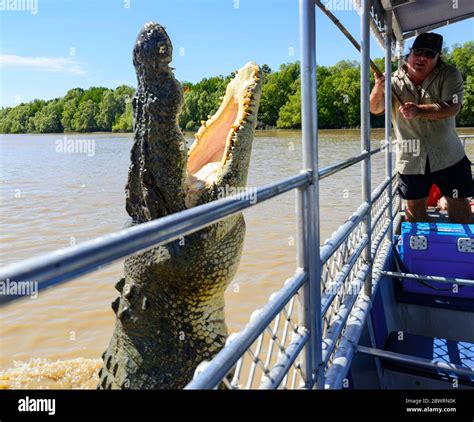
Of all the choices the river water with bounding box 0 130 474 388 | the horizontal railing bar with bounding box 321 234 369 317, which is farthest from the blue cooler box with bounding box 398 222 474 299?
the river water with bounding box 0 130 474 388

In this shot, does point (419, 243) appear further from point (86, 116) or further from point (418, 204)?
point (86, 116)

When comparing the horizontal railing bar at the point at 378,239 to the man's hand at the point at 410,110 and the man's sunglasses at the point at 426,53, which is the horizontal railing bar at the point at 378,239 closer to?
the man's hand at the point at 410,110

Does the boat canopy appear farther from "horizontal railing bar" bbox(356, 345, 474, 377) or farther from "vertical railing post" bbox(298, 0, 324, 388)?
"horizontal railing bar" bbox(356, 345, 474, 377)

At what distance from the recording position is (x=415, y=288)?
3352mm

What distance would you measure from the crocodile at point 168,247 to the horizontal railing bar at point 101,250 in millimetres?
1321

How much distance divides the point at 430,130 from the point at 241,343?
326 centimetres

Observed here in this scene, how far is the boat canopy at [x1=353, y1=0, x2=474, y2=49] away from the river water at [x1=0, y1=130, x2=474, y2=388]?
2767mm

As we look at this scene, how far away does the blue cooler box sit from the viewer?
3.19 m

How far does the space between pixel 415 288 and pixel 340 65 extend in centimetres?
4934

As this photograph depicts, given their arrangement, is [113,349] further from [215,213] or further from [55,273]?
[55,273]

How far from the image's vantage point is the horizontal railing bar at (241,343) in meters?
0.89

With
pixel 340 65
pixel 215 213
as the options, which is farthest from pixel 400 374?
pixel 340 65

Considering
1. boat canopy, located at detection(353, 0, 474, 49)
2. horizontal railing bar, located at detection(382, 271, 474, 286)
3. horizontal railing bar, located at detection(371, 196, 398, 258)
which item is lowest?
horizontal railing bar, located at detection(382, 271, 474, 286)

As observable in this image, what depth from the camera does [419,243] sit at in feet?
11.0
